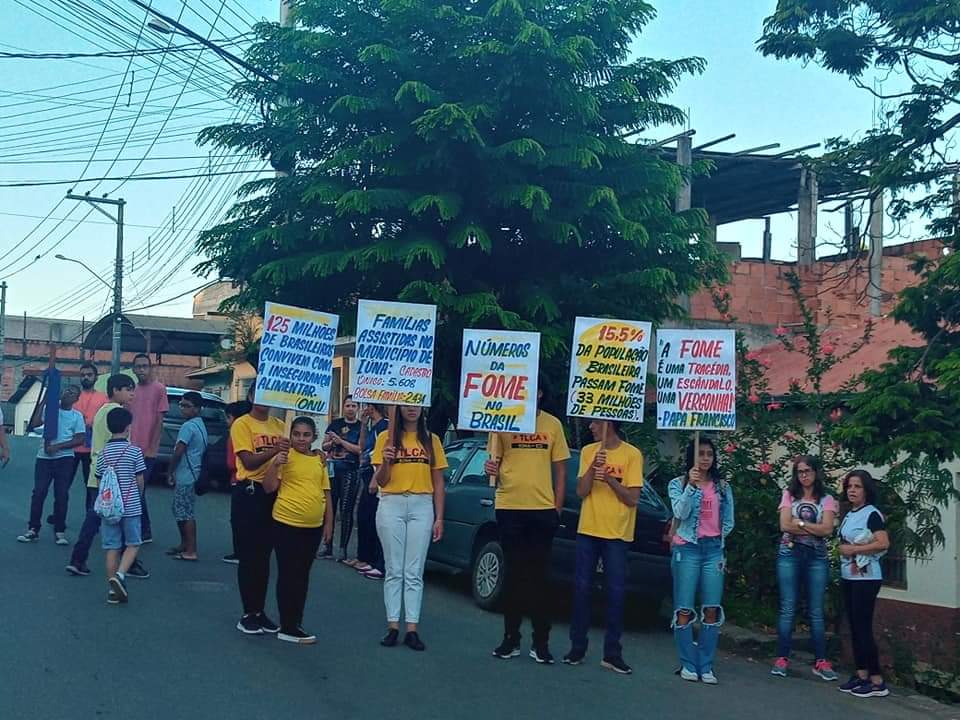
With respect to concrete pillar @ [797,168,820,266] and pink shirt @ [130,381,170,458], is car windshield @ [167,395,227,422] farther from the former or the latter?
concrete pillar @ [797,168,820,266]

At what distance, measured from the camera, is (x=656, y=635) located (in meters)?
10.5

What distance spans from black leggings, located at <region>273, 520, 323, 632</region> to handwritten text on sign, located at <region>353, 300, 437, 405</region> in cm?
113

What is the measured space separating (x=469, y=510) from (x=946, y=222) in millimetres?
4983

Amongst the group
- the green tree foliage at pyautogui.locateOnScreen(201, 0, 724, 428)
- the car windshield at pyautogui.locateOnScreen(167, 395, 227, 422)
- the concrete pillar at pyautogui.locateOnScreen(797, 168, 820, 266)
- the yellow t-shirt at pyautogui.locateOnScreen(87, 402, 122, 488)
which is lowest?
the yellow t-shirt at pyautogui.locateOnScreen(87, 402, 122, 488)

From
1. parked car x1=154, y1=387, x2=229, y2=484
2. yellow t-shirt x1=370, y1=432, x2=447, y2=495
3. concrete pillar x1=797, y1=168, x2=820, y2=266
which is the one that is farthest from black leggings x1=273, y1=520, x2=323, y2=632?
concrete pillar x1=797, y1=168, x2=820, y2=266

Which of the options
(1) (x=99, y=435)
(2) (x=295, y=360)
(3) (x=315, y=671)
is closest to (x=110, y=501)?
(1) (x=99, y=435)

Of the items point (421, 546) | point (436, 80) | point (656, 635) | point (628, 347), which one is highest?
point (436, 80)

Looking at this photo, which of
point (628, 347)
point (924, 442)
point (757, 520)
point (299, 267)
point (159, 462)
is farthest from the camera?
point (159, 462)

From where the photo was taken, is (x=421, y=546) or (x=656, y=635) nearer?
(x=421, y=546)

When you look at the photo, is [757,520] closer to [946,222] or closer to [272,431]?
[946,222]

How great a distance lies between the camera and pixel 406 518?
27.6 feet

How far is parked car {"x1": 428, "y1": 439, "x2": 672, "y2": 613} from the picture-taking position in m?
10.2

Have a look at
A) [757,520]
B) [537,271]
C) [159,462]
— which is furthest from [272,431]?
[159,462]

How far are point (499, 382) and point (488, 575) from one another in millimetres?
2508
